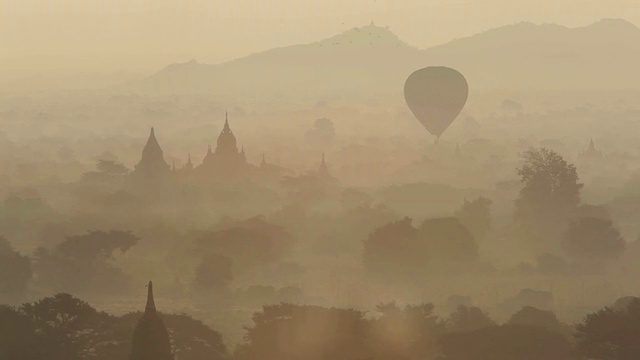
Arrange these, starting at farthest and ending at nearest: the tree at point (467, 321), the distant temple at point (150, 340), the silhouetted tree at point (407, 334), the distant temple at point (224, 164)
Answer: the distant temple at point (224, 164), the tree at point (467, 321), the silhouetted tree at point (407, 334), the distant temple at point (150, 340)

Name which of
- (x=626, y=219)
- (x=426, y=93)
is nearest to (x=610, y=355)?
(x=626, y=219)

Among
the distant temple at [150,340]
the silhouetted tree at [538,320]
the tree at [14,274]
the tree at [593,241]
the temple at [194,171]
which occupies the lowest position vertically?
the distant temple at [150,340]

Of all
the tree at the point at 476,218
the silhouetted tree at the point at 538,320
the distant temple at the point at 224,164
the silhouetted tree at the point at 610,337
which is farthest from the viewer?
the distant temple at the point at 224,164

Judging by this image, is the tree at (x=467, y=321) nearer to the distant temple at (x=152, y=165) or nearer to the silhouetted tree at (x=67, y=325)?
the silhouetted tree at (x=67, y=325)

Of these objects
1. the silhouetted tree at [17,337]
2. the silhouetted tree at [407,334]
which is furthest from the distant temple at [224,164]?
the silhouetted tree at [17,337]

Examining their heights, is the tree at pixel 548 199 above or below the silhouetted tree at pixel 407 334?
above

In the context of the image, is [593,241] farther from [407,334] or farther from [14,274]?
[14,274]
